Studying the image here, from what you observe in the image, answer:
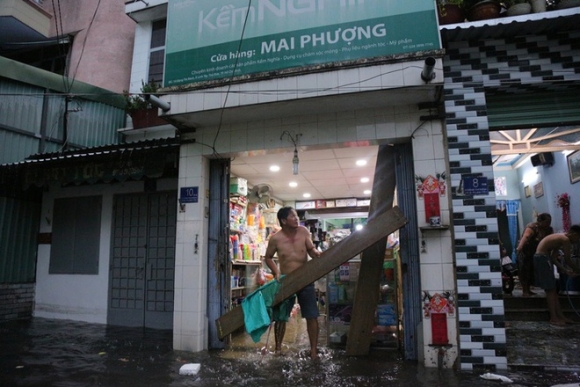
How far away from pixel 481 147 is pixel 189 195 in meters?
4.39

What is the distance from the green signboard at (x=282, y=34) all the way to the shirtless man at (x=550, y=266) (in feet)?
14.3

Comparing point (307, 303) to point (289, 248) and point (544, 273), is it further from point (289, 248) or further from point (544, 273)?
point (544, 273)

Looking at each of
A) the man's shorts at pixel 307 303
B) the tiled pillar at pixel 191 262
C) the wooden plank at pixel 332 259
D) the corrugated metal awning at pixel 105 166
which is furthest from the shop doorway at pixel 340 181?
the man's shorts at pixel 307 303

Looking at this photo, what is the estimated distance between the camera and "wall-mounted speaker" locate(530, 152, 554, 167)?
8945 millimetres

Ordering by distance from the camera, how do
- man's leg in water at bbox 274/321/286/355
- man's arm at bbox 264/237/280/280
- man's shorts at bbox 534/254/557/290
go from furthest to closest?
man's shorts at bbox 534/254/557/290, man's leg in water at bbox 274/321/286/355, man's arm at bbox 264/237/280/280

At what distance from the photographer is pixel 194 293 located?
18.4 ft

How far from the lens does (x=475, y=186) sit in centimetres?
472

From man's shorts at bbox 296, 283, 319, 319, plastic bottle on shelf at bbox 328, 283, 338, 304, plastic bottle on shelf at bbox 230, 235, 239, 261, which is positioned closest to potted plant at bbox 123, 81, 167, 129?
plastic bottle on shelf at bbox 230, 235, 239, 261

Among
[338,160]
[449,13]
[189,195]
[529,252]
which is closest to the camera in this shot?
[449,13]

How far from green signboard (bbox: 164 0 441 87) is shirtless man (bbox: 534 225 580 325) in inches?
172

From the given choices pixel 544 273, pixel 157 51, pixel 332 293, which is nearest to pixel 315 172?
pixel 332 293

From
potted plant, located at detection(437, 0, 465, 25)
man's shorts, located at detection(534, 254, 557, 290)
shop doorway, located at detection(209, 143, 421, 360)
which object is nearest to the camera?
shop doorway, located at detection(209, 143, 421, 360)

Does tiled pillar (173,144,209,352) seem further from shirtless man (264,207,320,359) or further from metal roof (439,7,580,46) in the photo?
metal roof (439,7,580,46)

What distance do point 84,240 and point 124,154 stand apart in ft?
9.38
